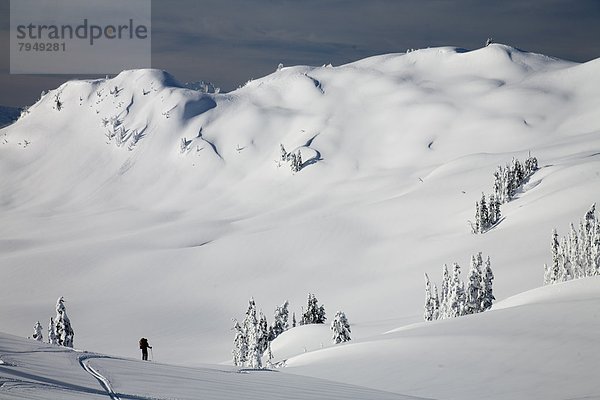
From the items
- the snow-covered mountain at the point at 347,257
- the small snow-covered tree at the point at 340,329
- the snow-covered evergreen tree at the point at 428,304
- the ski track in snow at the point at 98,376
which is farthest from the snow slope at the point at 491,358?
the snow-covered evergreen tree at the point at 428,304

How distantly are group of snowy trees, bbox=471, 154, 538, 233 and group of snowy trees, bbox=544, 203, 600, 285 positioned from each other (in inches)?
1215

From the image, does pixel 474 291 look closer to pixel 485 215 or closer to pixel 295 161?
pixel 485 215

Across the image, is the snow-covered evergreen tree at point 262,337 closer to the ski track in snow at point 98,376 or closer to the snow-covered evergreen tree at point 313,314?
the snow-covered evergreen tree at point 313,314

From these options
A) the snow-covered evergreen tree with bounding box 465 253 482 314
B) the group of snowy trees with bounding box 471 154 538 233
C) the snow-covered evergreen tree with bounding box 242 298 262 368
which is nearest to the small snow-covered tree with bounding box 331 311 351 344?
the snow-covered evergreen tree with bounding box 242 298 262 368

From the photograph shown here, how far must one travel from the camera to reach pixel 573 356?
20625mm

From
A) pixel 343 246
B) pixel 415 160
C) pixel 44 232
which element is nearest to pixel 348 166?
pixel 415 160

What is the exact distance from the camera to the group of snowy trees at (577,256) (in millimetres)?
57062

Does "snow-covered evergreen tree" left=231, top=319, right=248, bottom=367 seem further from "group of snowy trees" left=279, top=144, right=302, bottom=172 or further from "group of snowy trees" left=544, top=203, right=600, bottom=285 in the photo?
"group of snowy trees" left=279, top=144, right=302, bottom=172

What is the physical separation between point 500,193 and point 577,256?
46243 millimetres

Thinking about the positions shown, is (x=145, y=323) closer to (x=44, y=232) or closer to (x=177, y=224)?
(x=177, y=224)

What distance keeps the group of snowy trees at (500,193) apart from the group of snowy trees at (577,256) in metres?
30.8

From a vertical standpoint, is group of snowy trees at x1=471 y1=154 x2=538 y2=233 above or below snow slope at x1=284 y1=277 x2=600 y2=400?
above

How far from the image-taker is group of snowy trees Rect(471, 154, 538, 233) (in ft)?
300

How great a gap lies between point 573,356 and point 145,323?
2979 inches
